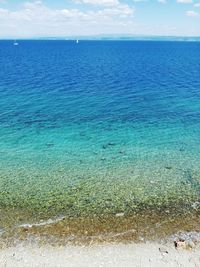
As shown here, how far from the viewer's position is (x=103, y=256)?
21422 mm

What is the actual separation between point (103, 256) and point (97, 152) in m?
19.1

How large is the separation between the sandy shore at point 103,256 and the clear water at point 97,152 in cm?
411

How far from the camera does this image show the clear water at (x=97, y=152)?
92.7 feet

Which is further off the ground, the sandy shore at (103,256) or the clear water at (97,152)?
the sandy shore at (103,256)

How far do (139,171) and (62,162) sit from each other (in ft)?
28.0

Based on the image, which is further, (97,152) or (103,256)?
(97,152)

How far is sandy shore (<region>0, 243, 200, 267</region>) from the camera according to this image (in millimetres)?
20750

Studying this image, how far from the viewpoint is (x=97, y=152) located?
3969 cm

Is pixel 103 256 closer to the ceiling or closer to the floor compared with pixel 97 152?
closer to the ceiling

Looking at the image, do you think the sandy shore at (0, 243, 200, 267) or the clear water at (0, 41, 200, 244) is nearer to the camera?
the sandy shore at (0, 243, 200, 267)

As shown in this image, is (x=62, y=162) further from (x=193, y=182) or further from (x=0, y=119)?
(x=0, y=119)

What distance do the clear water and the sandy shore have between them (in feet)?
13.5

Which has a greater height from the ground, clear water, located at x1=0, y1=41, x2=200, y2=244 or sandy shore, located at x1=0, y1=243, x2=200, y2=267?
sandy shore, located at x1=0, y1=243, x2=200, y2=267

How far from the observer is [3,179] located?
33188 millimetres
